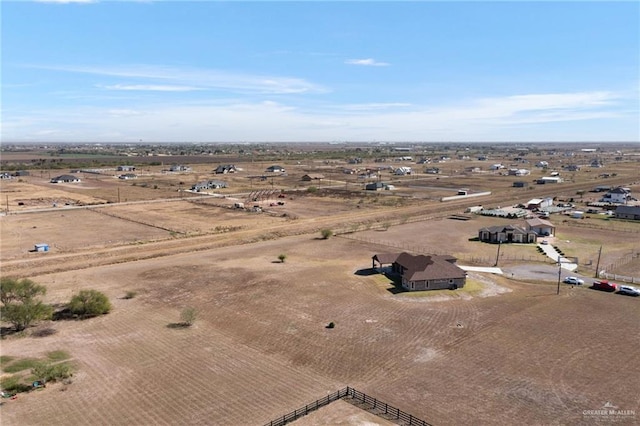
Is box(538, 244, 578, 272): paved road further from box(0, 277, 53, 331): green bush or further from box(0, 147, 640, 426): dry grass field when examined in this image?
box(0, 277, 53, 331): green bush

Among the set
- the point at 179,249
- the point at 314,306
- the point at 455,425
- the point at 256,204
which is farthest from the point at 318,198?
the point at 455,425

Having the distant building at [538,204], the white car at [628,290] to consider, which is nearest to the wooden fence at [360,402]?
the white car at [628,290]

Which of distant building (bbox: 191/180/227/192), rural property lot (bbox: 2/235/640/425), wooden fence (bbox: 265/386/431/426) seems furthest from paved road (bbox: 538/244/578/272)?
distant building (bbox: 191/180/227/192)

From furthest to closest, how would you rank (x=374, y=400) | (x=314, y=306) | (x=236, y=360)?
(x=314, y=306) → (x=236, y=360) → (x=374, y=400)

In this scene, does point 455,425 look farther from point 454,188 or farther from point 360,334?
point 454,188

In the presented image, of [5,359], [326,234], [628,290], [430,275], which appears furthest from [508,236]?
[5,359]

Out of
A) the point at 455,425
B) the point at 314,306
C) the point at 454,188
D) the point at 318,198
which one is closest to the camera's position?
the point at 455,425
